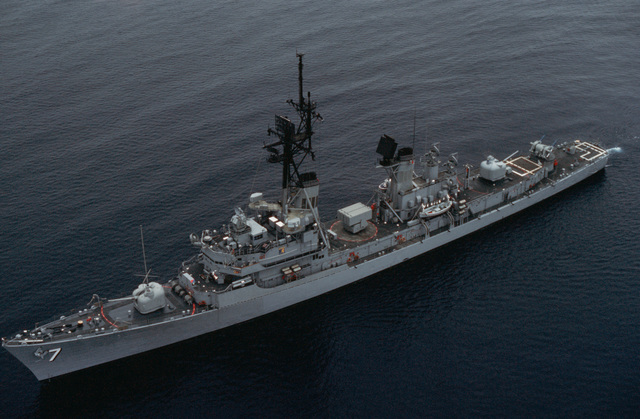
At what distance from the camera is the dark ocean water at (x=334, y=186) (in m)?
66.5

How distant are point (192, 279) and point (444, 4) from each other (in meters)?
130

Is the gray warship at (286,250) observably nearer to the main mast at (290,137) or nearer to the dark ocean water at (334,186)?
the main mast at (290,137)

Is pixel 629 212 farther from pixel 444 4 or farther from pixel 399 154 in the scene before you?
pixel 444 4

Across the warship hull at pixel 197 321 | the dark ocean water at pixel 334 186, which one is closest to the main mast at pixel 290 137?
the warship hull at pixel 197 321

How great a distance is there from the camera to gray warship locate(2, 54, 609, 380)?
6900 centimetres

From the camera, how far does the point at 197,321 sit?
2852 inches

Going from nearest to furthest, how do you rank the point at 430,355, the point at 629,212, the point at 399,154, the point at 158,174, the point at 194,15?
1. the point at 430,355
2. the point at 399,154
3. the point at 629,212
4. the point at 158,174
5. the point at 194,15

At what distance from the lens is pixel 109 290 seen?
79250 mm

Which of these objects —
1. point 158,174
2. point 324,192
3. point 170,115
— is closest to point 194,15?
point 170,115

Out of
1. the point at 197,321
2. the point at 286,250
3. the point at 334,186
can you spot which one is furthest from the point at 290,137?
the point at 334,186

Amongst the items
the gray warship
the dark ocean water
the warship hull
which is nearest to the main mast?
the gray warship

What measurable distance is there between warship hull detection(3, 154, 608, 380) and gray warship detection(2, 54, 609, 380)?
138mm

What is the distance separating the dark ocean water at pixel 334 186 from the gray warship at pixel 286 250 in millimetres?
2386

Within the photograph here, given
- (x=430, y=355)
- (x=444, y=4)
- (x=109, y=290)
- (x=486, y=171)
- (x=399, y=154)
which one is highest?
(x=444, y=4)
